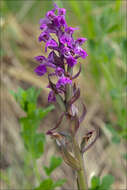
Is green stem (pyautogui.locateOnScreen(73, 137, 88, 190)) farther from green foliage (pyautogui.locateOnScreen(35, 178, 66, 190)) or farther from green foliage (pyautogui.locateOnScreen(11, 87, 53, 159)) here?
green foliage (pyautogui.locateOnScreen(11, 87, 53, 159))

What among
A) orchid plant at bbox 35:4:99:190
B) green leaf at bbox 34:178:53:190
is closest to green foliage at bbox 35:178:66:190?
green leaf at bbox 34:178:53:190

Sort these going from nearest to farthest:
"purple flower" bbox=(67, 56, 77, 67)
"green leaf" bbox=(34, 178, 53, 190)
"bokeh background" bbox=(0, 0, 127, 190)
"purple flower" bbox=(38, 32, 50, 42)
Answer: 1. "purple flower" bbox=(67, 56, 77, 67)
2. "purple flower" bbox=(38, 32, 50, 42)
3. "green leaf" bbox=(34, 178, 53, 190)
4. "bokeh background" bbox=(0, 0, 127, 190)

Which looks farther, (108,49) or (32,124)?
(108,49)

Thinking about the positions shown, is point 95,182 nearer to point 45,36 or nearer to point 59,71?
point 59,71

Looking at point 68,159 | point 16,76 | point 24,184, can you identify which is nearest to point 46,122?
point 16,76

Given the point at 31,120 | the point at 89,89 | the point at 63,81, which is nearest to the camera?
the point at 63,81

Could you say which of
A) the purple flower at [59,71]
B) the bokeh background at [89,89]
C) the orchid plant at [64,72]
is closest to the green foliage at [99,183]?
the orchid plant at [64,72]

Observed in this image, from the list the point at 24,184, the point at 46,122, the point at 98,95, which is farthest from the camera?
the point at 98,95

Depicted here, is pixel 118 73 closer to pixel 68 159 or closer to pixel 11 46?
pixel 11 46

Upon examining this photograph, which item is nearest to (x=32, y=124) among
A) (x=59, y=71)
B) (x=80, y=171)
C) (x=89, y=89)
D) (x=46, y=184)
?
(x=46, y=184)
